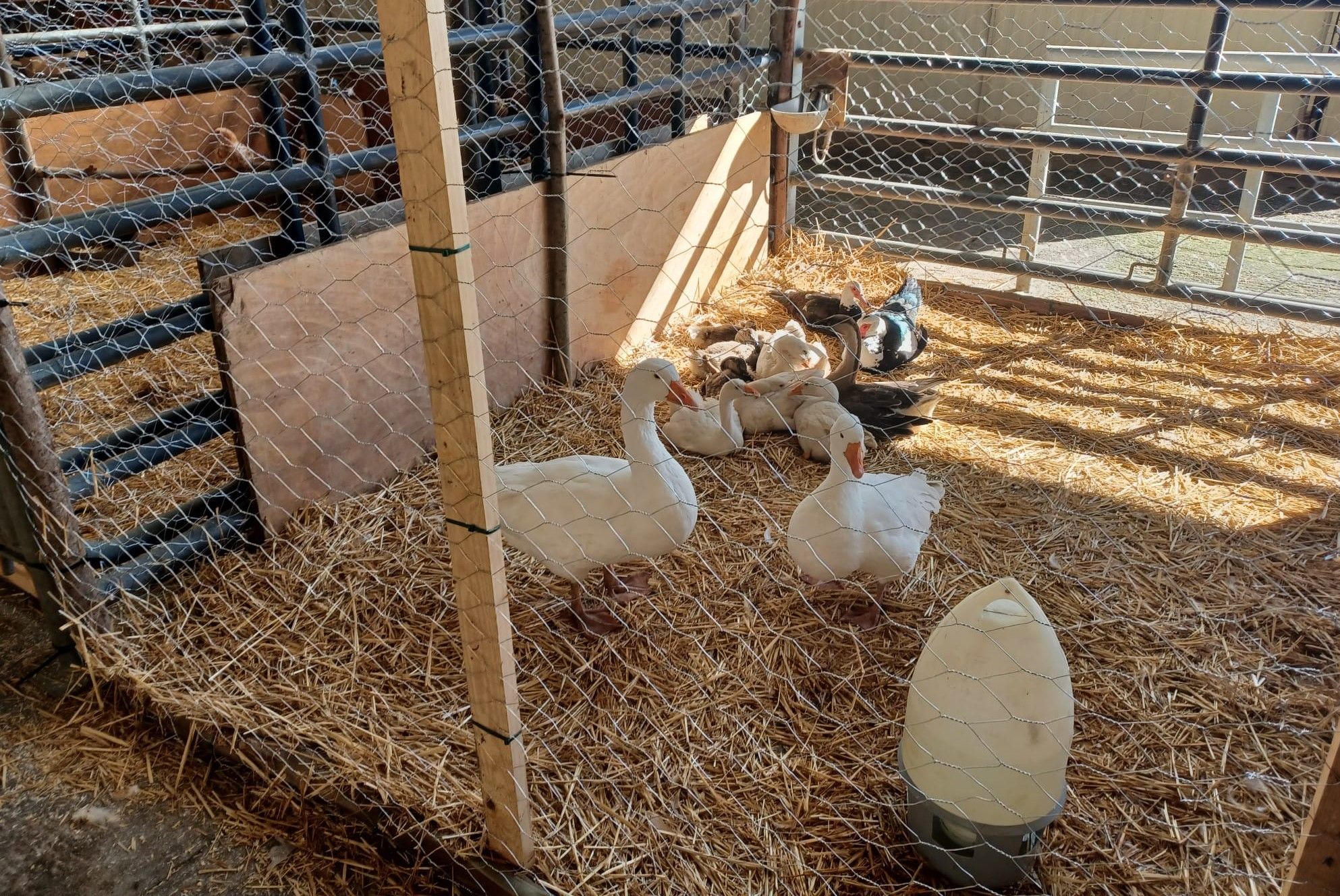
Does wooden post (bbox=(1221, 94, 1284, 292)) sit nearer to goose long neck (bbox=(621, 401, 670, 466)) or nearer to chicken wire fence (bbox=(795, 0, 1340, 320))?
chicken wire fence (bbox=(795, 0, 1340, 320))

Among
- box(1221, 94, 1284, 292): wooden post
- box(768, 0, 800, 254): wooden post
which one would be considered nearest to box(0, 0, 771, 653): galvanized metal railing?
box(768, 0, 800, 254): wooden post

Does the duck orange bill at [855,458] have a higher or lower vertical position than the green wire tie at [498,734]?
higher

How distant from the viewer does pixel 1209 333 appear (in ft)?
13.2

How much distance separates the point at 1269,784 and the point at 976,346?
2.33 metres

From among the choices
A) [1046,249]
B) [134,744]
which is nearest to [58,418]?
[134,744]

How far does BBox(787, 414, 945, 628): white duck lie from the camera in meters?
2.33

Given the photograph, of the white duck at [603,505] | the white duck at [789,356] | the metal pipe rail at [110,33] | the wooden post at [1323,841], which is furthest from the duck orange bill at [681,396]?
the metal pipe rail at [110,33]

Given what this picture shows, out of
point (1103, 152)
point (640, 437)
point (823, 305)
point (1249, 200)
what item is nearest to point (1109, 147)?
point (1103, 152)

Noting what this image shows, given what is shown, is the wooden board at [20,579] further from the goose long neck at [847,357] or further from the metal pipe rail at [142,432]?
the goose long neck at [847,357]

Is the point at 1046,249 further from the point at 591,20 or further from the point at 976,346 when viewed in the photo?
the point at 591,20

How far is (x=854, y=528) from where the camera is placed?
2.32 m

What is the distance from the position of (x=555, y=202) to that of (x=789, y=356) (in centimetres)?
97

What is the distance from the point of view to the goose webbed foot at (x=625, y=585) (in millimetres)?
2590

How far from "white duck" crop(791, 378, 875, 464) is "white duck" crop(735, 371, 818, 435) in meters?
0.03
